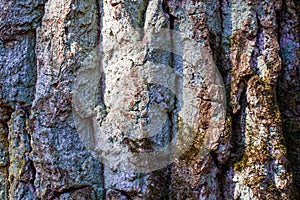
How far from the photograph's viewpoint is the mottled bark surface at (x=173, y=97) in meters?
1.49

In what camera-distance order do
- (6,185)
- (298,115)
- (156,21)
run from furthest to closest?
(6,185), (298,115), (156,21)

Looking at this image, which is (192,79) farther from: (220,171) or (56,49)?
(56,49)

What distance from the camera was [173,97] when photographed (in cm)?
153

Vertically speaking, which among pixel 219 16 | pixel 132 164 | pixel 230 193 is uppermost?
pixel 219 16

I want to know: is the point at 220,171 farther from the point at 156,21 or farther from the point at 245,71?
the point at 156,21

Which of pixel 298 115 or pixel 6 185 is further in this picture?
pixel 6 185

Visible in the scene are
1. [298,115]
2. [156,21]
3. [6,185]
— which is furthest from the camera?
[6,185]

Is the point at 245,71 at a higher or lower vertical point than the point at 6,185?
higher

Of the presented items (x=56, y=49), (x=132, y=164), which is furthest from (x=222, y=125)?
(x=56, y=49)

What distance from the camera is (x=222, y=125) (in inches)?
58.4

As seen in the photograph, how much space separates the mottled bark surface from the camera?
149cm

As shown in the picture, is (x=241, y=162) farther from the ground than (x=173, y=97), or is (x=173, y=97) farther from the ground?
(x=173, y=97)

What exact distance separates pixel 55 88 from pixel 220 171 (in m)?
0.71

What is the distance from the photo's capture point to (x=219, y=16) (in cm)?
155
